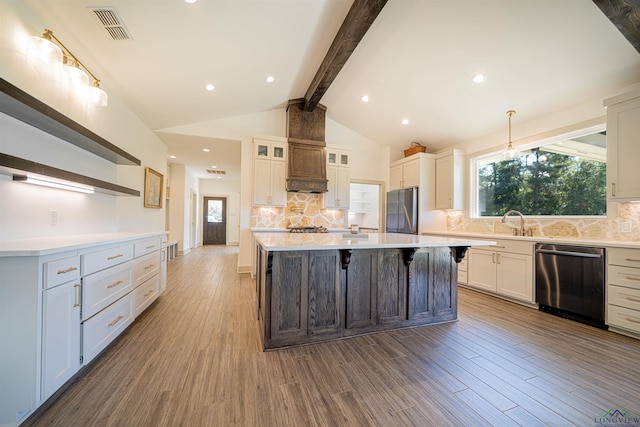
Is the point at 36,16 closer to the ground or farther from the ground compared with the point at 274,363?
farther from the ground

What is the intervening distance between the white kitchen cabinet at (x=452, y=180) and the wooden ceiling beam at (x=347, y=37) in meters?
2.71

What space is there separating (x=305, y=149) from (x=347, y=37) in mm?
2415

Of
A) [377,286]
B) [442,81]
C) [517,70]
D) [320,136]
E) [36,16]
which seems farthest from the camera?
[320,136]

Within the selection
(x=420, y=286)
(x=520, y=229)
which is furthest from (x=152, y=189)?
(x=520, y=229)

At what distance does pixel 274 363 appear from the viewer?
1.84m

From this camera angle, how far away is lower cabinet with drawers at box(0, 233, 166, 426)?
1269 mm

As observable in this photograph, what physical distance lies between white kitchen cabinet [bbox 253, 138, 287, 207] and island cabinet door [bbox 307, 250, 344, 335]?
2.90 m

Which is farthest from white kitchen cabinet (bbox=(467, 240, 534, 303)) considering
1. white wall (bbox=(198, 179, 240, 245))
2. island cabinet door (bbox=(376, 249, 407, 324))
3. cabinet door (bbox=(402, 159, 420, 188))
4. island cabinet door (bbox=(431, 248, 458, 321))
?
white wall (bbox=(198, 179, 240, 245))

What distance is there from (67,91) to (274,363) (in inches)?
117

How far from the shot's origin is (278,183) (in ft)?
15.9

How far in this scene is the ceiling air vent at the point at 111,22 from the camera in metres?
1.88

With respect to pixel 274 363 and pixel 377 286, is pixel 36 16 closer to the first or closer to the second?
pixel 274 363

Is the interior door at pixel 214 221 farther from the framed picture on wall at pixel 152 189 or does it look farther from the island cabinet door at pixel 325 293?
the island cabinet door at pixel 325 293

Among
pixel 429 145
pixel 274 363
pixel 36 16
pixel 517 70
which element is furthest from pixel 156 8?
pixel 429 145
